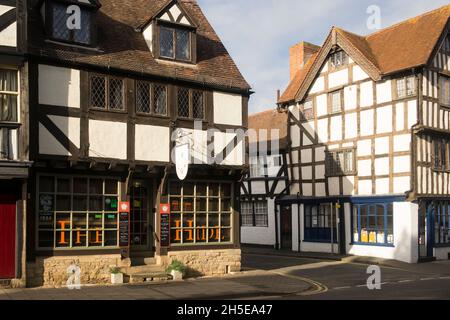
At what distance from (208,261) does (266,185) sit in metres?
14.5

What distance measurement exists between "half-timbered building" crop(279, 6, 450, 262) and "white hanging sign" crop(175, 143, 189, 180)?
39.4 feet

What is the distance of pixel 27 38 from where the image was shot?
1639 cm

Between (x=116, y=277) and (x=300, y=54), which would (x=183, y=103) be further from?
(x=300, y=54)

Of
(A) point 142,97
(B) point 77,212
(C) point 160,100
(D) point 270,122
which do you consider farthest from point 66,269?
(D) point 270,122

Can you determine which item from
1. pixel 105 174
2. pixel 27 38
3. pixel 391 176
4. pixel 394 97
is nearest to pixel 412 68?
pixel 394 97

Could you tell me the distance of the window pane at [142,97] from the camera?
18.6 meters

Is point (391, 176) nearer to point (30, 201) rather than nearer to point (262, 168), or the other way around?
point (262, 168)

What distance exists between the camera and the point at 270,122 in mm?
36500

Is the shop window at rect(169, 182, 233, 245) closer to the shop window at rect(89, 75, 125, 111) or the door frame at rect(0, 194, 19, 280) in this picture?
the shop window at rect(89, 75, 125, 111)

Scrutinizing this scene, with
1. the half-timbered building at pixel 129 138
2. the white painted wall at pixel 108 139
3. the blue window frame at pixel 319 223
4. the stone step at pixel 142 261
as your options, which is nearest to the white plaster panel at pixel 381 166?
the blue window frame at pixel 319 223

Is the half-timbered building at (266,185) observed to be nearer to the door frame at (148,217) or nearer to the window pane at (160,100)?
the door frame at (148,217)

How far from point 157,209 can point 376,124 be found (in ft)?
43.4

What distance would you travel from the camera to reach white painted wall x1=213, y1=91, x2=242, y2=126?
66.8 feet

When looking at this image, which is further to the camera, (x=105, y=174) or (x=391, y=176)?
(x=391, y=176)
